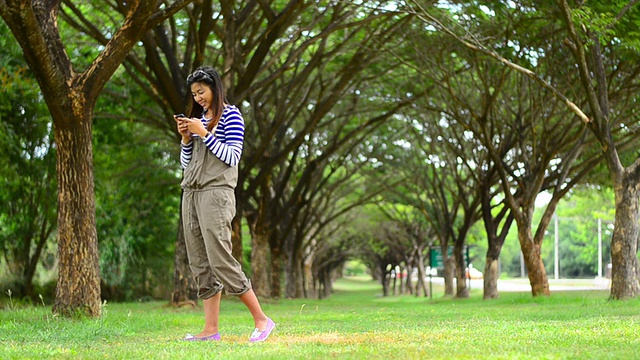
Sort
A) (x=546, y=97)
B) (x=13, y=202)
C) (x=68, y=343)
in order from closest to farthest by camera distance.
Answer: (x=68, y=343) < (x=546, y=97) < (x=13, y=202)

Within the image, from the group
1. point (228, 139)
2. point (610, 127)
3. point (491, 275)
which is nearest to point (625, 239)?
point (610, 127)

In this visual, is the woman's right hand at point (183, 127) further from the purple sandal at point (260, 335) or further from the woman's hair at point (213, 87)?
the purple sandal at point (260, 335)

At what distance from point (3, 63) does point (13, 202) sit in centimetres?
618

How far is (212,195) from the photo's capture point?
6559 mm

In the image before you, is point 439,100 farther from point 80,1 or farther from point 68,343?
point 68,343

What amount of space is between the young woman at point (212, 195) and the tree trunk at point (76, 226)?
12.2 feet

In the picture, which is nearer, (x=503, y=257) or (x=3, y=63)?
(x=3, y=63)

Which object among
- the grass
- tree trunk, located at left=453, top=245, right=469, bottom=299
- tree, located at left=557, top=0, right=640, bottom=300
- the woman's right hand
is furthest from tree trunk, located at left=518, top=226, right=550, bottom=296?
the woman's right hand

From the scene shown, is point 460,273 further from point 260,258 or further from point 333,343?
point 333,343

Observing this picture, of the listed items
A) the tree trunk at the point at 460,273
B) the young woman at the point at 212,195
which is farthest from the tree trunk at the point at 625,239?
the tree trunk at the point at 460,273

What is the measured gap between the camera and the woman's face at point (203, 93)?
6.77 m

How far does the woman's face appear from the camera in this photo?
6773 millimetres

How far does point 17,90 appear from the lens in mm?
18891

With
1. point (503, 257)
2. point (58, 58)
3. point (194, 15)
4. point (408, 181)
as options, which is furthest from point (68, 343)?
point (503, 257)
